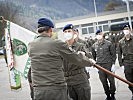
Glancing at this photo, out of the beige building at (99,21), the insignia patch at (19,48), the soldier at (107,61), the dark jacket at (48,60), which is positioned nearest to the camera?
the dark jacket at (48,60)

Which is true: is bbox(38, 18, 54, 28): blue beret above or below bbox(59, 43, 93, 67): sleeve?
above

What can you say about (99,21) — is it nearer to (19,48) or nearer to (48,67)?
(19,48)

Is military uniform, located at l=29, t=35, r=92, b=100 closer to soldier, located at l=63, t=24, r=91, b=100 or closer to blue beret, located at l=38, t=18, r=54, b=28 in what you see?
blue beret, located at l=38, t=18, r=54, b=28

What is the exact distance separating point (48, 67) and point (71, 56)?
355mm

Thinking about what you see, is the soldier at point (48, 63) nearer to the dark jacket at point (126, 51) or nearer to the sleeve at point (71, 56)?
the sleeve at point (71, 56)

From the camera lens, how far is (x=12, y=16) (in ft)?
212

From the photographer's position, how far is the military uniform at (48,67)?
4.80 metres

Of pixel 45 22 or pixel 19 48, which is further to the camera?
pixel 19 48

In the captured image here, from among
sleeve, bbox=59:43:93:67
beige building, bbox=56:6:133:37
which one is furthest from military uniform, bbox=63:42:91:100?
beige building, bbox=56:6:133:37

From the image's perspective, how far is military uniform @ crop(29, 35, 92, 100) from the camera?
4.80 meters

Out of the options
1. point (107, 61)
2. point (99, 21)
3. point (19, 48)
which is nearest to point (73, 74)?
point (19, 48)

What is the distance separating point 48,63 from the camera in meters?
4.79

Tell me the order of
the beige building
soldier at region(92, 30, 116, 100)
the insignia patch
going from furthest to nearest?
the beige building
soldier at region(92, 30, 116, 100)
the insignia patch

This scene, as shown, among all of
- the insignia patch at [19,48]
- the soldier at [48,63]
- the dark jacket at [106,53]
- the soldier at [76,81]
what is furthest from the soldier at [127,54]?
the soldier at [48,63]
